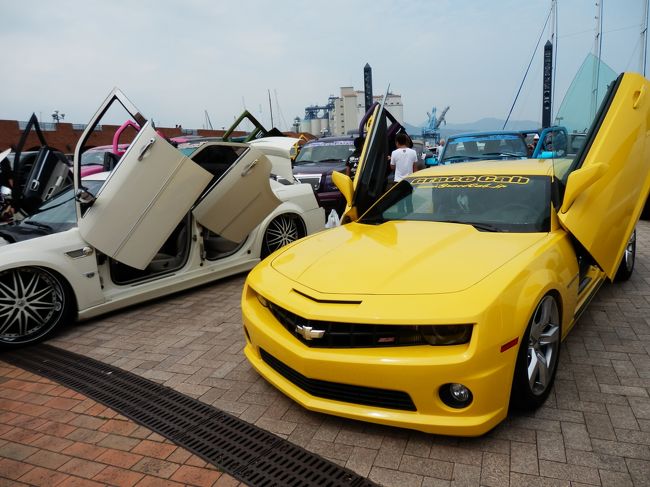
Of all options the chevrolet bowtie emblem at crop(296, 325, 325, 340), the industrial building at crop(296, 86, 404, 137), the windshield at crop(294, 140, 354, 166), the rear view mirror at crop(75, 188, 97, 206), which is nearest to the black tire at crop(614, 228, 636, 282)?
the chevrolet bowtie emblem at crop(296, 325, 325, 340)

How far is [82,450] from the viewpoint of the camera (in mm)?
2580

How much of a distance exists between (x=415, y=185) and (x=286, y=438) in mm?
2401

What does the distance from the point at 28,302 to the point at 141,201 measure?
4.28 ft

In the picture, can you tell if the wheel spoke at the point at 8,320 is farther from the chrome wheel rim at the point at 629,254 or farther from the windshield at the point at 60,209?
the chrome wheel rim at the point at 629,254

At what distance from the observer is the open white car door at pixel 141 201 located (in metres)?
4.30

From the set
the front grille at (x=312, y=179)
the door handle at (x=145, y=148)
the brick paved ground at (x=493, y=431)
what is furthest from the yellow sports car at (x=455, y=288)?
the front grille at (x=312, y=179)

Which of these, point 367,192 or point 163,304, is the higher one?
point 367,192

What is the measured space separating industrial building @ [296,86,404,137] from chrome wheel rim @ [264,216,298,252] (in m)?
63.3

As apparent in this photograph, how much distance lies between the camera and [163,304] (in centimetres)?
502

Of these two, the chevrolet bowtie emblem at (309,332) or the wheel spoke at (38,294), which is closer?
the chevrolet bowtie emblem at (309,332)

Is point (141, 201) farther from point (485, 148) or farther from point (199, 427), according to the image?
point (485, 148)

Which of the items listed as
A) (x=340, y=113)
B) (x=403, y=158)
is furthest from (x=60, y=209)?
(x=340, y=113)

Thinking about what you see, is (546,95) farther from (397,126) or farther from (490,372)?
(490,372)

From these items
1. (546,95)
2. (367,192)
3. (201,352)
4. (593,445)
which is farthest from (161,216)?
(546,95)
